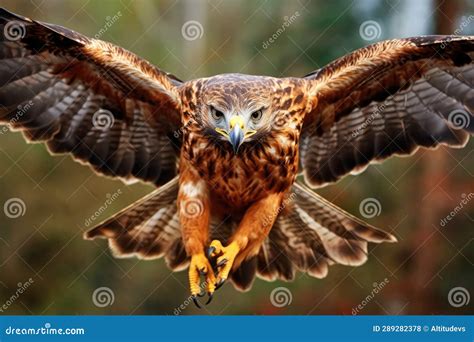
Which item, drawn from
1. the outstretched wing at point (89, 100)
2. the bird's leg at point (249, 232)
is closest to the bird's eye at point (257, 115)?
the bird's leg at point (249, 232)

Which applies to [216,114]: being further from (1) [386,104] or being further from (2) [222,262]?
(1) [386,104]

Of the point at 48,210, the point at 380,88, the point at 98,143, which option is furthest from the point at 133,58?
the point at 48,210

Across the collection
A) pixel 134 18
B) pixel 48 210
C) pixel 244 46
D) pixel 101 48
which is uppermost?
pixel 244 46

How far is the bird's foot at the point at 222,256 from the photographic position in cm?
512

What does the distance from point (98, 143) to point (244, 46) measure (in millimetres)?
2882

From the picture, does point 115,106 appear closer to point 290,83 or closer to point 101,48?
point 101,48

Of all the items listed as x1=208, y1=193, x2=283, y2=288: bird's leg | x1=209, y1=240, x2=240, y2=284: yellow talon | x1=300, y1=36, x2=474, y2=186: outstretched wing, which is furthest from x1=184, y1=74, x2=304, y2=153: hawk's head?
x1=209, y1=240, x2=240, y2=284: yellow talon

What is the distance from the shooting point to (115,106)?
5.78 meters

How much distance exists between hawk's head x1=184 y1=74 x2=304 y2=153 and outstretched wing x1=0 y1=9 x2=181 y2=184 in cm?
55

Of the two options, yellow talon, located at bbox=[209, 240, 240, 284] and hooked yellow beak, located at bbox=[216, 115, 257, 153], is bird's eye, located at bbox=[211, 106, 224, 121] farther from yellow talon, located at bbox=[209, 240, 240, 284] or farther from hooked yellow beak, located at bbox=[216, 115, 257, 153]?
yellow talon, located at bbox=[209, 240, 240, 284]

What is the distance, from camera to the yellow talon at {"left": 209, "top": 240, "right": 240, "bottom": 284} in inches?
202

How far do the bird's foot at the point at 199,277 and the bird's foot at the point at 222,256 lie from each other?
0.04 m

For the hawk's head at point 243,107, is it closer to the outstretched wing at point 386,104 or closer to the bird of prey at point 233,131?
the bird of prey at point 233,131

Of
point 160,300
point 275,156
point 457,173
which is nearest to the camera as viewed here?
point 275,156
